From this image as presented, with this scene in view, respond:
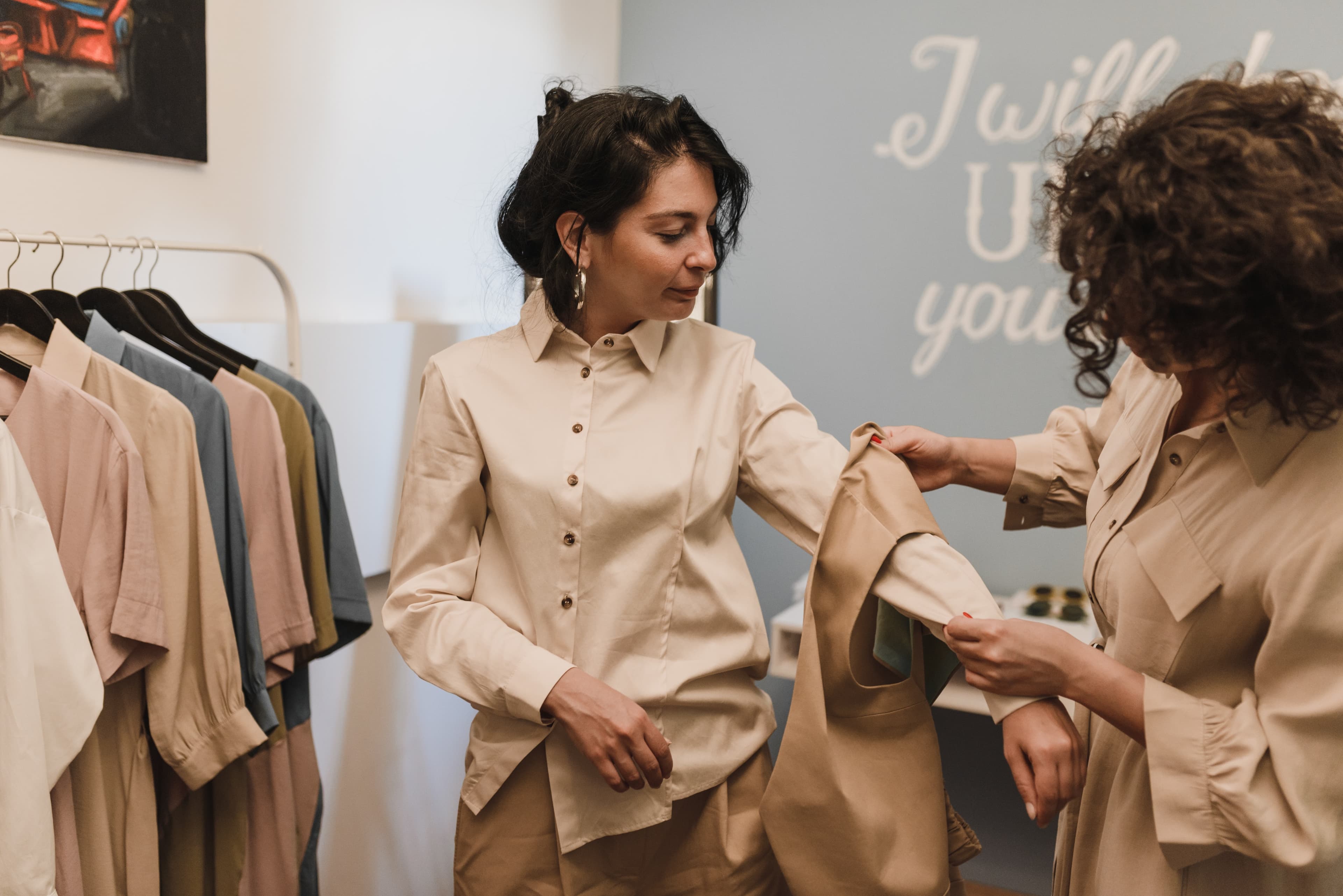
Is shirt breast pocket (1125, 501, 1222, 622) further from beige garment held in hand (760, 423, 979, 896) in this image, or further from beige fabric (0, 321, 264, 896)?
beige fabric (0, 321, 264, 896)

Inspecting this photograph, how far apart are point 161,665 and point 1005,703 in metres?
1.04

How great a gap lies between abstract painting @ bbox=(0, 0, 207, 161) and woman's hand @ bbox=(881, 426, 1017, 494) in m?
1.32

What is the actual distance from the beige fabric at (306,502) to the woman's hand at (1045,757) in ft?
3.51

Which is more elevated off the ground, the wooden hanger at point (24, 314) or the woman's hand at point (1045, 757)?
the wooden hanger at point (24, 314)

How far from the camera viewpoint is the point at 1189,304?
2.74 feet

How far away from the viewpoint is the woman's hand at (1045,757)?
3.41 ft

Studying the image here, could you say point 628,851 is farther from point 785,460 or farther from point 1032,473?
point 1032,473

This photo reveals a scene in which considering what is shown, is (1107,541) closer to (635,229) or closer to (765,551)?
(635,229)

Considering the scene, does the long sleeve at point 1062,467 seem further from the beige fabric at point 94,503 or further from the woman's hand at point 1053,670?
the beige fabric at point 94,503

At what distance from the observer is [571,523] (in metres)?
1.27

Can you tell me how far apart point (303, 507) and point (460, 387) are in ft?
1.70

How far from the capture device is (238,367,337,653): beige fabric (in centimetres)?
166

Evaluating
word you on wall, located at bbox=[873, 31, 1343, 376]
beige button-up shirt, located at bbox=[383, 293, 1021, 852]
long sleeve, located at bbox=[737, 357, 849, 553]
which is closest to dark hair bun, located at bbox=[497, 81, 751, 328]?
beige button-up shirt, located at bbox=[383, 293, 1021, 852]

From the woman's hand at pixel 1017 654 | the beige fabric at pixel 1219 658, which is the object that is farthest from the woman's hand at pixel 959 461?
the woman's hand at pixel 1017 654
